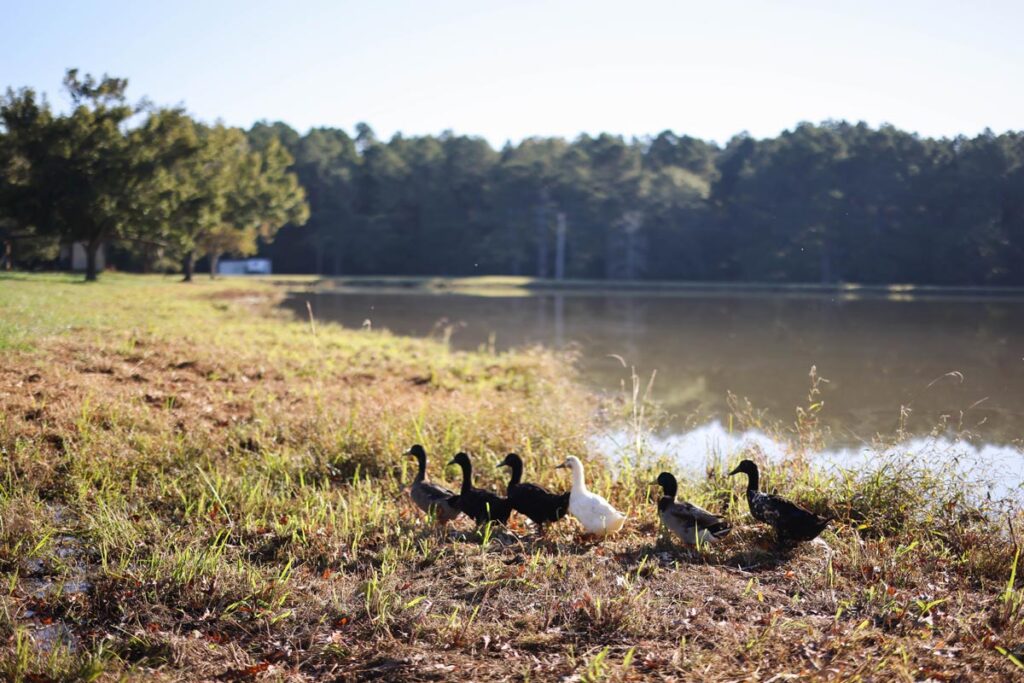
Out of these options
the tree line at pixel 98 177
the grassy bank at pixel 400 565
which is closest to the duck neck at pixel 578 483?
the grassy bank at pixel 400 565

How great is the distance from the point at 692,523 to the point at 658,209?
2556 inches

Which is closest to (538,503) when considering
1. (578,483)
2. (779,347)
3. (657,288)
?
(578,483)

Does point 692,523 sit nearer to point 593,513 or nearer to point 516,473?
point 593,513

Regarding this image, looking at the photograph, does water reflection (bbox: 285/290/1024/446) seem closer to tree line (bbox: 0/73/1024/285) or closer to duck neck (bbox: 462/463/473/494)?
duck neck (bbox: 462/463/473/494)

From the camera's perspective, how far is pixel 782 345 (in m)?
26.6

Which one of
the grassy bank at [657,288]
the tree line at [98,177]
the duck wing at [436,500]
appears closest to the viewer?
the duck wing at [436,500]

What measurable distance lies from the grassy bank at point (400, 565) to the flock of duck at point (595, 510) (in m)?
0.17

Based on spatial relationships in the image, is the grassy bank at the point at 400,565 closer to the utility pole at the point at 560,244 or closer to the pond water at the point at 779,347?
the pond water at the point at 779,347

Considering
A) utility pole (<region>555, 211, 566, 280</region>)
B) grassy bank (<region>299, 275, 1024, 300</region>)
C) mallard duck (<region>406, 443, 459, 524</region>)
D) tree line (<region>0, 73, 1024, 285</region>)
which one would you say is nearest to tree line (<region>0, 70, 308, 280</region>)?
tree line (<region>0, 73, 1024, 285</region>)

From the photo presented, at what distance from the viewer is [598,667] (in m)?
4.84

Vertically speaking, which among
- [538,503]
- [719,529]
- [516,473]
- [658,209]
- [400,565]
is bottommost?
[400,565]

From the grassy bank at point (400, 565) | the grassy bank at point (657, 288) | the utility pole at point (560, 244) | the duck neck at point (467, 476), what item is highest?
the utility pole at point (560, 244)

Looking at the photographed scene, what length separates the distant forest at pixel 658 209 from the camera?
2186 inches

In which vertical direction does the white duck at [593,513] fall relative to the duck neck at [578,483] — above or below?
below
